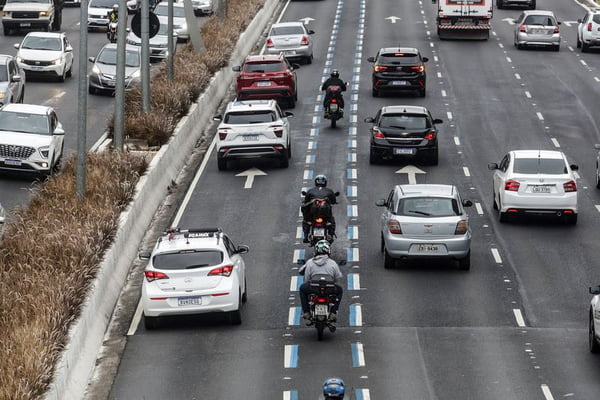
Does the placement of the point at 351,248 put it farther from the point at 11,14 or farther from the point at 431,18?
the point at 431,18

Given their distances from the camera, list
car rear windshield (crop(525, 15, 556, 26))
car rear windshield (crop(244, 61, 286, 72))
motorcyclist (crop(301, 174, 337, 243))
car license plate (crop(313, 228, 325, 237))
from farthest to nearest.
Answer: car rear windshield (crop(525, 15, 556, 26)), car rear windshield (crop(244, 61, 286, 72)), motorcyclist (crop(301, 174, 337, 243)), car license plate (crop(313, 228, 325, 237))

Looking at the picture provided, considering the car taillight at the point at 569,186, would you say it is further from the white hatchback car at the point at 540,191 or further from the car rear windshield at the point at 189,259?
the car rear windshield at the point at 189,259

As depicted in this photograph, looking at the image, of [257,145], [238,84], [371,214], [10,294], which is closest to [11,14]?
[238,84]

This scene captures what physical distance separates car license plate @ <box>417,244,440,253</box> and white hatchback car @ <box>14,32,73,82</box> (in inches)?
1016

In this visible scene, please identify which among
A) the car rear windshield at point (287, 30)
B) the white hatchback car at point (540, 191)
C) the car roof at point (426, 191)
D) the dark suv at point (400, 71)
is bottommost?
the car rear windshield at point (287, 30)

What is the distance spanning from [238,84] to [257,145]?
9.21m

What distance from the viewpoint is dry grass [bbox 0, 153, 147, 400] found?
17.6 m

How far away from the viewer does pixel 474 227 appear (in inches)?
1185

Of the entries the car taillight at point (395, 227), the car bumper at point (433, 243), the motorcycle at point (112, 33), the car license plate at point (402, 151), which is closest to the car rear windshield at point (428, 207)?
the car taillight at point (395, 227)

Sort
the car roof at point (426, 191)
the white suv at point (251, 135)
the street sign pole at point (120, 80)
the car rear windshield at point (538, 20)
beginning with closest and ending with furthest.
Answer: the car roof at point (426, 191) → the street sign pole at point (120, 80) → the white suv at point (251, 135) → the car rear windshield at point (538, 20)

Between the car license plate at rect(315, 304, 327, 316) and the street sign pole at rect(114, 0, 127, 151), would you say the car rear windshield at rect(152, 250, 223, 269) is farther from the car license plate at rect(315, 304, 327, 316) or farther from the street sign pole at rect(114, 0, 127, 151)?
the street sign pole at rect(114, 0, 127, 151)

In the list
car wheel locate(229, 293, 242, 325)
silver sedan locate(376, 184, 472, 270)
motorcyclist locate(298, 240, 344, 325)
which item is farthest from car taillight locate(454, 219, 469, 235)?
car wheel locate(229, 293, 242, 325)

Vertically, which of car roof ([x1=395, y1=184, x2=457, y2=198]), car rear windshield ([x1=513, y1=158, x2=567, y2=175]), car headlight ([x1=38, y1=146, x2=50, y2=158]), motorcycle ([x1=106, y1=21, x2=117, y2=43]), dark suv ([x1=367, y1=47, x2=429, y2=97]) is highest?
car roof ([x1=395, y1=184, x2=457, y2=198])

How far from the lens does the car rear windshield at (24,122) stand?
114 feet
